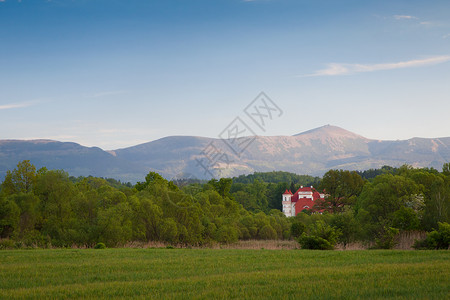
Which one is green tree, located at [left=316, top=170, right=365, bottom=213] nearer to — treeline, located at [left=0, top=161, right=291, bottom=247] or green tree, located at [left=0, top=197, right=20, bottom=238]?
treeline, located at [left=0, top=161, right=291, bottom=247]

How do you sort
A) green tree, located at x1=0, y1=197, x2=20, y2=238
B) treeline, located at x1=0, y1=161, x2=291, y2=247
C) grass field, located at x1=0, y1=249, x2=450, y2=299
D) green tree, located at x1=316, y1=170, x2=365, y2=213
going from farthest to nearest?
green tree, located at x1=316, y1=170, x2=365, y2=213
green tree, located at x1=0, y1=197, x2=20, y2=238
treeline, located at x1=0, y1=161, x2=291, y2=247
grass field, located at x1=0, y1=249, x2=450, y2=299

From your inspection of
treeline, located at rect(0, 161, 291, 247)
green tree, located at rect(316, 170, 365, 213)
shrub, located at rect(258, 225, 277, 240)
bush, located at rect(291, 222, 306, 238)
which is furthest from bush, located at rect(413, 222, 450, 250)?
green tree, located at rect(316, 170, 365, 213)

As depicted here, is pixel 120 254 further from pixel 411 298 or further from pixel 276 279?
pixel 411 298

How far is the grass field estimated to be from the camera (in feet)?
42.3

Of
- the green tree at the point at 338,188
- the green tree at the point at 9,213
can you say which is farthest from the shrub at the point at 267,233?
the green tree at the point at 9,213

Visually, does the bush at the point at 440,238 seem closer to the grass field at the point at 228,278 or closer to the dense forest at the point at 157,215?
the grass field at the point at 228,278

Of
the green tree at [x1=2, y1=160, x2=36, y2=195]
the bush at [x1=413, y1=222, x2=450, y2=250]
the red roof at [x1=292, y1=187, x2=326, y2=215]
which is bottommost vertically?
the red roof at [x1=292, y1=187, x2=326, y2=215]

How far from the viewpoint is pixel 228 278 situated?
52.1 feet

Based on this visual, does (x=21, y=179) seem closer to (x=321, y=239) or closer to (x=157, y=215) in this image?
(x=157, y=215)

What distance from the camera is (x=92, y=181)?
293 ft

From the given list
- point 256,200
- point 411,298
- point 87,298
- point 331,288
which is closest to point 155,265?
point 87,298

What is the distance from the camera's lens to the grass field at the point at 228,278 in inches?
508

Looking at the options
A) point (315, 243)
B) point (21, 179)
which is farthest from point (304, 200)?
point (315, 243)

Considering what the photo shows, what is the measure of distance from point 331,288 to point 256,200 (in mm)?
117531
